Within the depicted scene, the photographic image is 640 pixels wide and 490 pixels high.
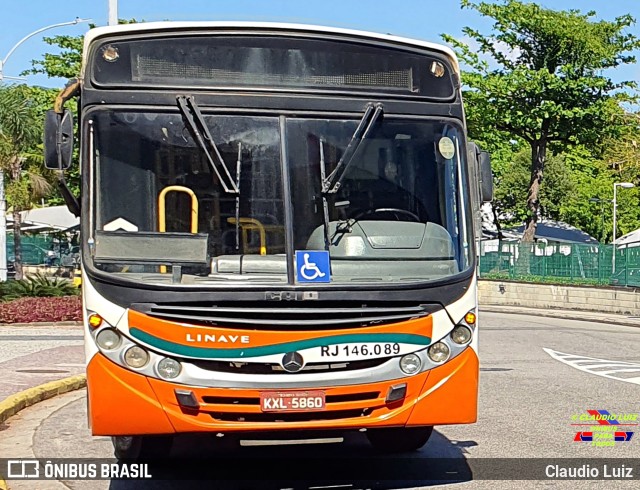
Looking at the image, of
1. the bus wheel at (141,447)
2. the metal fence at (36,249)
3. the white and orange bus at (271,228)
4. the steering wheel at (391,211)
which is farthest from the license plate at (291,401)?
the metal fence at (36,249)

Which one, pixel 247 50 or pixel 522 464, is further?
pixel 522 464

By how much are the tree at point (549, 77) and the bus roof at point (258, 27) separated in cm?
3237

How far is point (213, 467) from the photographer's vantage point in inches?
307

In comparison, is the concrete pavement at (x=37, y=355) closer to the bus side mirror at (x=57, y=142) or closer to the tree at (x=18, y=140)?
the bus side mirror at (x=57, y=142)

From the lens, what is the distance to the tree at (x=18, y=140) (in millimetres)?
29484

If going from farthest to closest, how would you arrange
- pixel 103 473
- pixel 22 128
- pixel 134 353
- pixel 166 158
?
pixel 22 128 < pixel 103 473 < pixel 166 158 < pixel 134 353

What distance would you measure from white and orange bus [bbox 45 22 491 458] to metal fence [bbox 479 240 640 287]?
25230 millimetres

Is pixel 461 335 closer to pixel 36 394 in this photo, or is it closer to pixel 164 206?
pixel 164 206

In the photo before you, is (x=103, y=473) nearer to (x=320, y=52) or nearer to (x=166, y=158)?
(x=166, y=158)

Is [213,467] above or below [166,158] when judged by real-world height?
below

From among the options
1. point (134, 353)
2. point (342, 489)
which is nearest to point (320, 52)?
point (134, 353)

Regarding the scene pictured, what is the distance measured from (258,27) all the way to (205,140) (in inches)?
36.6

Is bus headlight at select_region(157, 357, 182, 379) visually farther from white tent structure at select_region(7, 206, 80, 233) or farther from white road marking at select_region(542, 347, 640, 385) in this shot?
white tent structure at select_region(7, 206, 80, 233)

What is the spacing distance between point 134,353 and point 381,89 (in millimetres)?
2490
